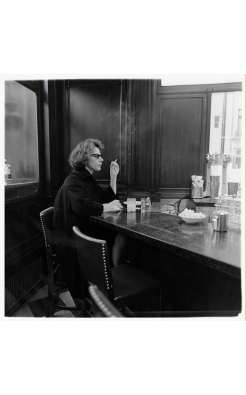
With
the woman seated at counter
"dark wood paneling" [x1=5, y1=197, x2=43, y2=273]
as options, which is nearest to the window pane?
"dark wood paneling" [x1=5, y1=197, x2=43, y2=273]

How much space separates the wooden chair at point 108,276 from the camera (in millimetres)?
1133

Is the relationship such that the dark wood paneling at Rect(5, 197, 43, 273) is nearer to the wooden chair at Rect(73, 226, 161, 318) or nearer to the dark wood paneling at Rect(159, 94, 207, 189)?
the wooden chair at Rect(73, 226, 161, 318)

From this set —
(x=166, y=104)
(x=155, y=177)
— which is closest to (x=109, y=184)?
(x=155, y=177)

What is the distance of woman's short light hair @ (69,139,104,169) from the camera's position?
2.10 metres

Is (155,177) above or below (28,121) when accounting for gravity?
below

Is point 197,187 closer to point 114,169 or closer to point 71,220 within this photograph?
point 114,169

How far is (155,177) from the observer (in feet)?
8.27

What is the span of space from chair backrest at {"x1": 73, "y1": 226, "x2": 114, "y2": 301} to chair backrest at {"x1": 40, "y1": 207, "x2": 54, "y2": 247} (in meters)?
0.57

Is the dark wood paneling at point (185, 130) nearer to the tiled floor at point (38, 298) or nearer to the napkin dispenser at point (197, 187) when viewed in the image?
the napkin dispenser at point (197, 187)

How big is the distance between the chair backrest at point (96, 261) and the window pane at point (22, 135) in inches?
33.7

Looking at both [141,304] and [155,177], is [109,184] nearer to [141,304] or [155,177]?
[155,177]

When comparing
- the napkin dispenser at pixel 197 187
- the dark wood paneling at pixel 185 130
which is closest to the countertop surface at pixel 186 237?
the napkin dispenser at pixel 197 187

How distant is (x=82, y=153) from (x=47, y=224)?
2.07 feet

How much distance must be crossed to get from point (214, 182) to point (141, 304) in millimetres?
1501
